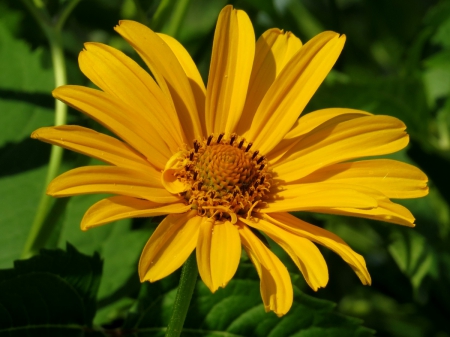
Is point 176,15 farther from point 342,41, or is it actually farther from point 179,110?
point 342,41

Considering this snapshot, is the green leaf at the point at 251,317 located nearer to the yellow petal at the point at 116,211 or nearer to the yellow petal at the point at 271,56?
the yellow petal at the point at 116,211

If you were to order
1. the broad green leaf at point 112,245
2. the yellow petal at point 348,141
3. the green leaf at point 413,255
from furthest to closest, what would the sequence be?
the green leaf at point 413,255
the broad green leaf at point 112,245
the yellow petal at point 348,141

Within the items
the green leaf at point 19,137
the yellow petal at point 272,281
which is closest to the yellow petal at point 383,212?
the yellow petal at point 272,281

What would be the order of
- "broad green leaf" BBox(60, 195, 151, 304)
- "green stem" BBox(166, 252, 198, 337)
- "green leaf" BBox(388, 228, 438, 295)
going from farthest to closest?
1. "green leaf" BBox(388, 228, 438, 295)
2. "broad green leaf" BBox(60, 195, 151, 304)
3. "green stem" BBox(166, 252, 198, 337)

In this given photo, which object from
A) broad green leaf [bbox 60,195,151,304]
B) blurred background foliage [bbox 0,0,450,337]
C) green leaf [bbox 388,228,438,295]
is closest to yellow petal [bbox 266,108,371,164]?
blurred background foliage [bbox 0,0,450,337]

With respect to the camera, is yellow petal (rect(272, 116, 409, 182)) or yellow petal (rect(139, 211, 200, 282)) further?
yellow petal (rect(272, 116, 409, 182))

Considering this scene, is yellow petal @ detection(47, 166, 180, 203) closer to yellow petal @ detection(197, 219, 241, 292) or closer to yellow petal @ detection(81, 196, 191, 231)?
yellow petal @ detection(81, 196, 191, 231)
